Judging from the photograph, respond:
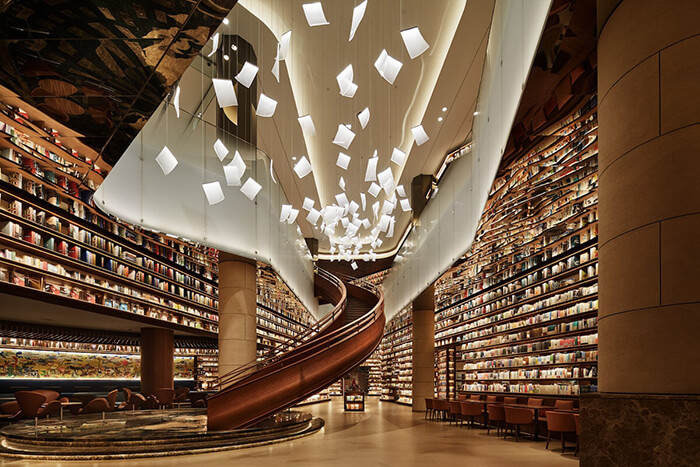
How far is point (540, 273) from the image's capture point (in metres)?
12.1

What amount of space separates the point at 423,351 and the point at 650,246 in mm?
15173

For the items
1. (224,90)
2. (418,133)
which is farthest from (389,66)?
(224,90)

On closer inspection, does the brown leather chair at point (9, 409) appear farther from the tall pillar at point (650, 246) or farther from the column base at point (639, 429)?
the tall pillar at point (650, 246)

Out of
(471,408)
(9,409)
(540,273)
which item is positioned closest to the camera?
(9,409)

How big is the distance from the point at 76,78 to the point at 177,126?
4937 mm

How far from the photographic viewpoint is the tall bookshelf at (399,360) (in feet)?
75.9

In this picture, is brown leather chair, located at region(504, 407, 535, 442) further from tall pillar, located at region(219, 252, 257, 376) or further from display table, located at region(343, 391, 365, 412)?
display table, located at region(343, 391, 365, 412)

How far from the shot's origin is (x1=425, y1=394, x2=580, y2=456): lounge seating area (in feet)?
27.2

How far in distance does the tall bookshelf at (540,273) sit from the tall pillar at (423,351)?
1.50 m

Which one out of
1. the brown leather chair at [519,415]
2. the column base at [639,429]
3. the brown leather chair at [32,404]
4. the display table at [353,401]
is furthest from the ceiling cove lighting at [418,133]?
the display table at [353,401]

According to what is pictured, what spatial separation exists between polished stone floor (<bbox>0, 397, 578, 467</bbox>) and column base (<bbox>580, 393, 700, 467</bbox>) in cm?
397

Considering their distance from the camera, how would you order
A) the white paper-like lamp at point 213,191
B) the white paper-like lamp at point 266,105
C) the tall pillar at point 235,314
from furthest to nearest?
the tall pillar at point 235,314 < the white paper-like lamp at point 213,191 < the white paper-like lamp at point 266,105

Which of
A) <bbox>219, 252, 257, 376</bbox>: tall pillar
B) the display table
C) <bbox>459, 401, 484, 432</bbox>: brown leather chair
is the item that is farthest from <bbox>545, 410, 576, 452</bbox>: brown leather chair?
the display table

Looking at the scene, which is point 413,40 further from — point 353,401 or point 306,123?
point 353,401
